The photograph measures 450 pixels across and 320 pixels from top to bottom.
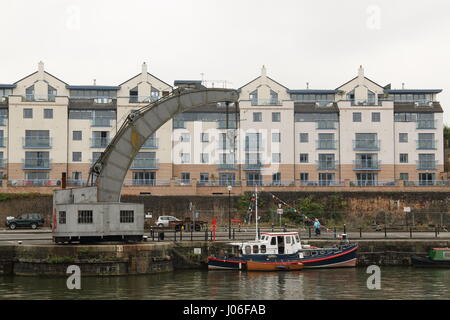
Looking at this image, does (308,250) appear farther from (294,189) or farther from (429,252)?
(294,189)

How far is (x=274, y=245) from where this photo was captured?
4012cm

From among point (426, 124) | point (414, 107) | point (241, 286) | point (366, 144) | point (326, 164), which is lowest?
point (241, 286)

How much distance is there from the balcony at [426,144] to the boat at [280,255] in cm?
4191

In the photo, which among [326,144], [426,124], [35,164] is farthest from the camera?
[426,124]

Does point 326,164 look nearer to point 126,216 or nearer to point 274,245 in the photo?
point 274,245

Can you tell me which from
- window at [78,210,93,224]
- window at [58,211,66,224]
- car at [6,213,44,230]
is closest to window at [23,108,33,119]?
car at [6,213,44,230]

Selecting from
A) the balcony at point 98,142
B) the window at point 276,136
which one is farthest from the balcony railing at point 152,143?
the window at point 276,136

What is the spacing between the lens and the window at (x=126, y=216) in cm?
3688

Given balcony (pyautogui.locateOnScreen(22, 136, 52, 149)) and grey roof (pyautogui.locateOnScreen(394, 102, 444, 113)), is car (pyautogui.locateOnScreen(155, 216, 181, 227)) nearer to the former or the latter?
balcony (pyautogui.locateOnScreen(22, 136, 52, 149))

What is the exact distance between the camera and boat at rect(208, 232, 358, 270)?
3991 cm

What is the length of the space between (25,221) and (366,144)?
42.0m

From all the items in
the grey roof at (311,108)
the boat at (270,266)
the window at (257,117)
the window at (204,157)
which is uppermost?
the grey roof at (311,108)

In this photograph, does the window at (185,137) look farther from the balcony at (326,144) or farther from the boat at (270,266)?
the boat at (270,266)

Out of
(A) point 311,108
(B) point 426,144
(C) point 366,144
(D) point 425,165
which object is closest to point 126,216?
(A) point 311,108
